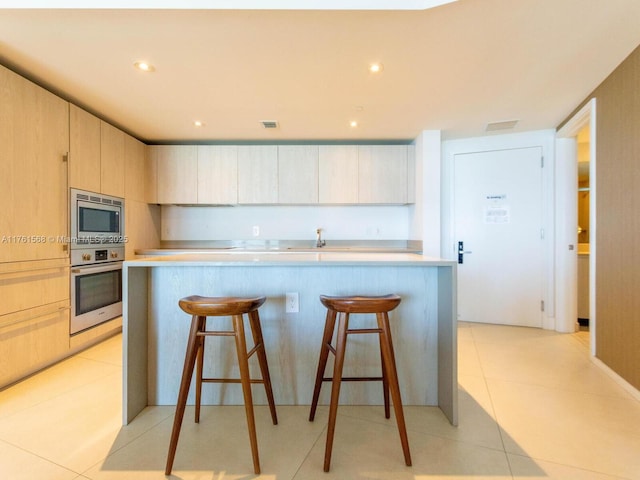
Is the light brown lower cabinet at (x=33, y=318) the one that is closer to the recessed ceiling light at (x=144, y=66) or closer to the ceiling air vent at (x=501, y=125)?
the recessed ceiling light at (x=144, y=66)

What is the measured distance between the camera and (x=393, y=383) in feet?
4.11

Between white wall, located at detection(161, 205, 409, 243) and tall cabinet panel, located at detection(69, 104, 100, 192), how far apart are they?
1237mm

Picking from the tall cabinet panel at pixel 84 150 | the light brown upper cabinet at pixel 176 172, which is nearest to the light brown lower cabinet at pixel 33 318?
the tall cabinet panel at pixel 84 150

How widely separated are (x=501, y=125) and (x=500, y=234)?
3.91ft

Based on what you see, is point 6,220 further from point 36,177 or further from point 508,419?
point 508,419

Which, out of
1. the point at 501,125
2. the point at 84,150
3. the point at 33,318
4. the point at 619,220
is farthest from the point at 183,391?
the point at 501,125

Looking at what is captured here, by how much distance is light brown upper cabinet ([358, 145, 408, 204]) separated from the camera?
347 cm

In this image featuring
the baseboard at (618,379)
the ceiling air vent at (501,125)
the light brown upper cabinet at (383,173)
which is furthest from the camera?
the light brown upper cabinet at (383,173)

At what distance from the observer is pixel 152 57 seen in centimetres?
188

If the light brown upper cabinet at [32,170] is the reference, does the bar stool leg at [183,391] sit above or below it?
below

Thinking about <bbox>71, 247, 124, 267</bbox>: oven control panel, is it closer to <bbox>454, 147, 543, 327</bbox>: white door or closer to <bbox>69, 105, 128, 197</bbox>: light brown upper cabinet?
<bbox>69, 105, 128, 197</bbox>: light brown upper cabinet

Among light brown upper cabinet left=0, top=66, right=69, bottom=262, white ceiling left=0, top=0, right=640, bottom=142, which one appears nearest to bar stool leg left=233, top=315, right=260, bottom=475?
white ceiling left=0, top=0, right=640, bottom=142

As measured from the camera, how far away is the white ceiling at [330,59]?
61.1 inches

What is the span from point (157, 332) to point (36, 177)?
1581 mm
